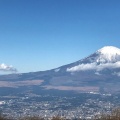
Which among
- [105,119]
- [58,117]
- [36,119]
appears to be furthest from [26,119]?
[105,119]

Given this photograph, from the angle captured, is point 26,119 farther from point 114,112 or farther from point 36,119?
point 114,112

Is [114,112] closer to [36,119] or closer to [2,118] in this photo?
[36,119]

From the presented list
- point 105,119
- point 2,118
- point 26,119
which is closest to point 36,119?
point 26,119

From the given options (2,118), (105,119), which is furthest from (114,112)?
(2,118)

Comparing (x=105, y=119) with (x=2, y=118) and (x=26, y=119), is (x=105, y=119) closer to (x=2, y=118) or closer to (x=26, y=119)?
(x=26, y=119)

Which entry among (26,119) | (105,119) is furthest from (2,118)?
(105,119)

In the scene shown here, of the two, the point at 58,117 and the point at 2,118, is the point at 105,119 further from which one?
the point at 2,118
